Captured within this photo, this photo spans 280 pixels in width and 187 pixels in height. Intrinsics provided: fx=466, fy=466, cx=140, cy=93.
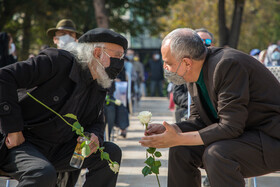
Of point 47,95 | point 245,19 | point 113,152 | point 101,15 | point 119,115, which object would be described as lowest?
point 245,19

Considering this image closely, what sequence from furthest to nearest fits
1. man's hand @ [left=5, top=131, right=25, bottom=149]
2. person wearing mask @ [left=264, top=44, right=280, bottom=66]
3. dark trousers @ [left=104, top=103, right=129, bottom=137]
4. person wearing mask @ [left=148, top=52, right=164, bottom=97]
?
1. person wearing mask @ [left=148, top=52, right=164, bottom=97]
2. person wearing mask @ [left=264, top=44, right=280, bottom=66]
3. dark trousers @ [left=104, top=103, right=129, bottom=137]
4. man's hand @ [left=5, top=131, right=25, bottom=149]

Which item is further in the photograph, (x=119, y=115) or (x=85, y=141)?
(x=119, y=115)

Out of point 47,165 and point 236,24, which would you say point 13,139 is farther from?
point 236,24

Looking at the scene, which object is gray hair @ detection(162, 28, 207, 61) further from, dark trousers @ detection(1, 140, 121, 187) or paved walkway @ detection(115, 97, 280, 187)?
paved walkway @ detection(115, 97, 280, 187)

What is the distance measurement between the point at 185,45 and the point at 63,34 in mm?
4516

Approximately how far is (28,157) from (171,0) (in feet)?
60.8

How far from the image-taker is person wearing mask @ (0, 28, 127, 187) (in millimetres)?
3283

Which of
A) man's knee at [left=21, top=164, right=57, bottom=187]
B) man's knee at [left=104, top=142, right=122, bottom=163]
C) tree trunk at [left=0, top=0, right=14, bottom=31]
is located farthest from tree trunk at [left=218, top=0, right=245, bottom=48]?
man's knee at [left=21, top=164, right=57, bottom=187]

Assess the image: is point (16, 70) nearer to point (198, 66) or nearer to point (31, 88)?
point (31, 88)

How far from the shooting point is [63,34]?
24.5ft

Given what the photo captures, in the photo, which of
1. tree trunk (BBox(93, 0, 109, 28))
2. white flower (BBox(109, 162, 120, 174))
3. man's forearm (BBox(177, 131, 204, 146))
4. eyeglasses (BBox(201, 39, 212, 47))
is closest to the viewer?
man's forearm (BBox(177, 131, 204, 146))

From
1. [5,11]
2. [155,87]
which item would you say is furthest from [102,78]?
[155,87]

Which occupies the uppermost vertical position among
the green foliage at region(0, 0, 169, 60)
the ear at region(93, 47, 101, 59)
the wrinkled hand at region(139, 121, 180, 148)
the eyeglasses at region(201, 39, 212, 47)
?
the ear at region(93, 47, 101, 59)

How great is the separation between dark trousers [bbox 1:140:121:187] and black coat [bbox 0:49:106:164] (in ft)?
0.32
